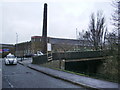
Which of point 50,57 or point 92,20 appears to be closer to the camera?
point 50,57

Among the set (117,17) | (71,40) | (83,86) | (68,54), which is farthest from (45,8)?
(71,40)

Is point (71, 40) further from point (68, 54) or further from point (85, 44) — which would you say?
point (68, 54)

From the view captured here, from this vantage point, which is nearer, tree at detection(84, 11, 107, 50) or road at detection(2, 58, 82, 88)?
road at detection(2, 58, 82, 88)

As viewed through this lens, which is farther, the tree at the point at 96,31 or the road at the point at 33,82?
the tree at the point at 96,31

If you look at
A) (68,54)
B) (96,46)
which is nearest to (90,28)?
(96,46)

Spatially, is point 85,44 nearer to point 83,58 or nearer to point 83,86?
point 83,58

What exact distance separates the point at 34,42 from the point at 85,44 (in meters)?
36.9

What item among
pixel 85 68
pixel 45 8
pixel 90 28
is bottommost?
A: pixel 85 68

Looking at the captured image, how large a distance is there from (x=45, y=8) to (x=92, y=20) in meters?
14.1

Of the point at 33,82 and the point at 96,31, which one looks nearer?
the point at 33,82

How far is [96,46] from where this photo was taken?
126 ft

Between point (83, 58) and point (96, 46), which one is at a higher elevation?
point (96, 46)

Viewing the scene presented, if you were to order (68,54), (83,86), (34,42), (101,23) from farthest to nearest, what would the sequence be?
(34,42) → (101,23) → (68,54) → (83,86)

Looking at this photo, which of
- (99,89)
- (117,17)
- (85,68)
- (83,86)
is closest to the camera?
(99,89)
